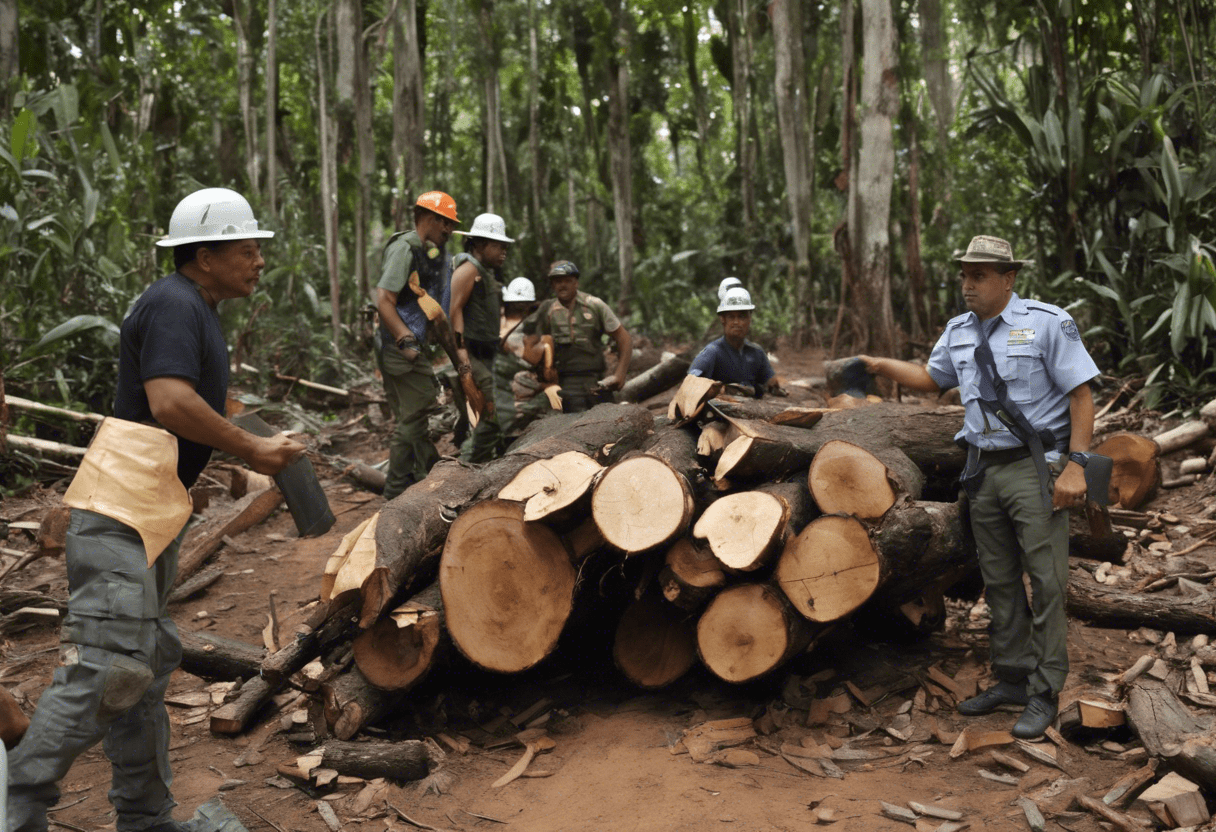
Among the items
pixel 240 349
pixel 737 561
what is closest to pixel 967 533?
pixel 737 561

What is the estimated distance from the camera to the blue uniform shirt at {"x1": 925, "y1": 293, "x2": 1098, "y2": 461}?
12.5ft

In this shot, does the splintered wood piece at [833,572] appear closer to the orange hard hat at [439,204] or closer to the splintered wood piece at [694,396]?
the splintered wood piece at [694,396]

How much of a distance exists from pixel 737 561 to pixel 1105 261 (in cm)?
603

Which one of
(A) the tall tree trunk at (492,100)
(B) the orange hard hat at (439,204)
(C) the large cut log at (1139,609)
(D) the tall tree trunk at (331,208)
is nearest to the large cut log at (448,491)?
(B) the orange hard hat at (439,204)

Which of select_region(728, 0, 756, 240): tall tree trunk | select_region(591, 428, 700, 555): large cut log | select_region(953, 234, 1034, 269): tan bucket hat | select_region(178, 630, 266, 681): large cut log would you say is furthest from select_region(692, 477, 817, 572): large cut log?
select_region(728, 0, 756, 240): tall tree trunk

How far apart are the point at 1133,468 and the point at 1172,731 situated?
3240mm

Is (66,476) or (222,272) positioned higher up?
(222,272)

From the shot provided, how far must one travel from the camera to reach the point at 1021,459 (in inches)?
154

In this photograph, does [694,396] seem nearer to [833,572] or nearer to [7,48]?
[833,572]

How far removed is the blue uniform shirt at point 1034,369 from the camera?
3822mm

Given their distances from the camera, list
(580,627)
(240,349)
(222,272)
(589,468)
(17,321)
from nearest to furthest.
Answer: (222,272) → (589,468) → (580,627) → (17,321) → (240,349)

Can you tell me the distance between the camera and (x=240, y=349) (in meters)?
9.84

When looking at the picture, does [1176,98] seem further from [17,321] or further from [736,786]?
[17,321]

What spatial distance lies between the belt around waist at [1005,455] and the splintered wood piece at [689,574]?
120 cm
